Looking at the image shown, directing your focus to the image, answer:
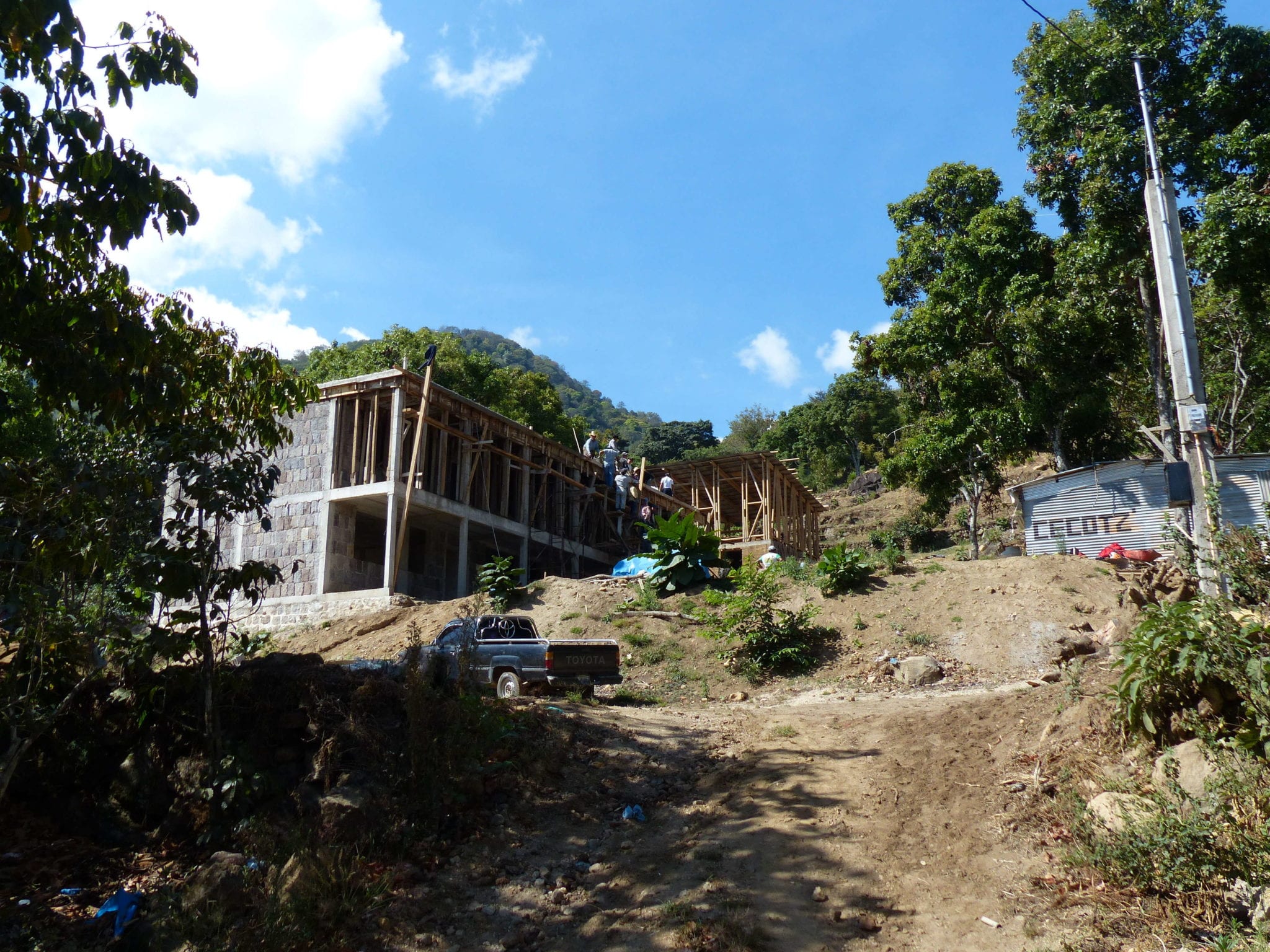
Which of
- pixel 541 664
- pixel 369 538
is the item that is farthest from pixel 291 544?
pixel 541 664

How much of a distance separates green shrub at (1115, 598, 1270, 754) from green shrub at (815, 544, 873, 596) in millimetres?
11410

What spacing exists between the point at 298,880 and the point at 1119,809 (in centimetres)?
604

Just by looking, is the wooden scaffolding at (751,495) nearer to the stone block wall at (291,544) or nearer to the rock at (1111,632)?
the stone block wall at (291,544)

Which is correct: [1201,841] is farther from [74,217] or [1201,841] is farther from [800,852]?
[74,217]

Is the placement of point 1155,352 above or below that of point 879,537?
above

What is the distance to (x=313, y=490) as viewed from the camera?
24969 mm

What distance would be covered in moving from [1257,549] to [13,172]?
372 inches

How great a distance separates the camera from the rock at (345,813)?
25.4 feet

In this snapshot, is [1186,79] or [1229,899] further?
[1186,79]

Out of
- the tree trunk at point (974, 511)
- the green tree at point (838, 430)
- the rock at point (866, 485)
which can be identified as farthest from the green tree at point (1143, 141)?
the rock at point (866, 485)

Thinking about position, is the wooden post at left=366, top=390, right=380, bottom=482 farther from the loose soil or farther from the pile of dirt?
the loose soil

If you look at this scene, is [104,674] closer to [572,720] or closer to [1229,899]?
[572,720]

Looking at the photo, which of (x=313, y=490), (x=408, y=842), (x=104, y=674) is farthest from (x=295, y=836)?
(x=313, y=490)

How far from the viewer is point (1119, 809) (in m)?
6.86
